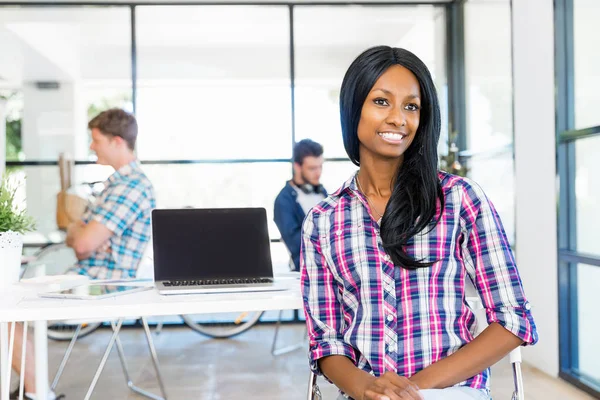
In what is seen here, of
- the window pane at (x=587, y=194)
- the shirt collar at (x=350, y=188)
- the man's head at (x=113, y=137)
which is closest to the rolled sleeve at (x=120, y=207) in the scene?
the man's head at (x=113, y=137)

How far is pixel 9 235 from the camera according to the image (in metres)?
2.18

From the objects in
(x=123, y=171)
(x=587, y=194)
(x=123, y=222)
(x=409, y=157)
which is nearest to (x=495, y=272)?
(x=409, y=157)

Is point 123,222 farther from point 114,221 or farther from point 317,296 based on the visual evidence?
point 317,296

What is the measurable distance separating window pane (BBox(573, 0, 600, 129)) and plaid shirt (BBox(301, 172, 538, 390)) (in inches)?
101

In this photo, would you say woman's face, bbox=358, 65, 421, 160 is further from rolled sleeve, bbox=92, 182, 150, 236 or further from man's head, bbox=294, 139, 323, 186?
man's head, bbox=294, 139, 323, 186

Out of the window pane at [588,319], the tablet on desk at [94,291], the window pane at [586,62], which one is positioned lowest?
the window pane at [588,319]

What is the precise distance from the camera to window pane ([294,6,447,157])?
581cm

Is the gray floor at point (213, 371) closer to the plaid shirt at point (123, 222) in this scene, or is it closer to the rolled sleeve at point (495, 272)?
the plaid shirt at point (123, 222)

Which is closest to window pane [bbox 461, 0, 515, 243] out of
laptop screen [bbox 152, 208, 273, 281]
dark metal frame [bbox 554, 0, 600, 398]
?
dark metal frame [bbox 554, 0, 600, 398]

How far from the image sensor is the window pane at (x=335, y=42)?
5812mm

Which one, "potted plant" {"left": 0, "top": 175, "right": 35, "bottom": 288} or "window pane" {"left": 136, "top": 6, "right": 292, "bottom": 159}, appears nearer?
"potted plant" {"left": 0, "top": 175, "right": 35, "bottom": 288}

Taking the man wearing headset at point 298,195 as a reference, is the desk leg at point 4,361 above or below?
below

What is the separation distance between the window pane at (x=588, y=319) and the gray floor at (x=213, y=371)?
0.16 meters

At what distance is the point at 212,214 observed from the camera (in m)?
2.24
